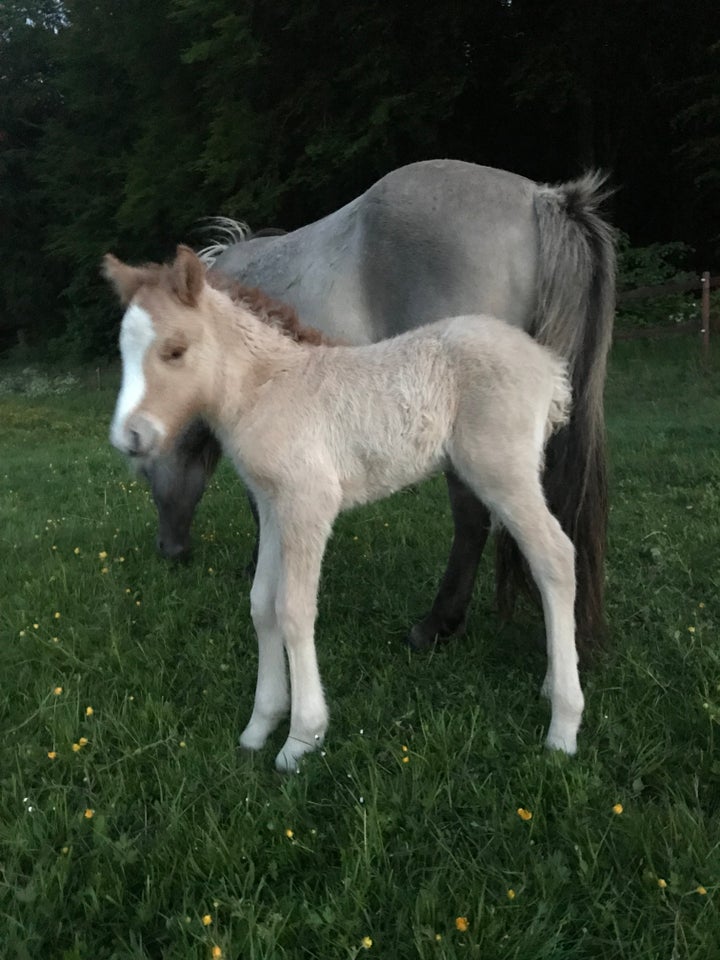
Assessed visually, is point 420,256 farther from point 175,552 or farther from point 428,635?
point 175,552

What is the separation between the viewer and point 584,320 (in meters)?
3.13

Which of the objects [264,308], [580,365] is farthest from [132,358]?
[580,365]

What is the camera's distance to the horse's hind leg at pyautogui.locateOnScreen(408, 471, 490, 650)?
3318mm

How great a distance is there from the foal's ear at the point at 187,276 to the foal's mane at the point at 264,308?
0.96 ft

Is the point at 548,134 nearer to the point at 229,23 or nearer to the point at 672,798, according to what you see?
the point at 229,23

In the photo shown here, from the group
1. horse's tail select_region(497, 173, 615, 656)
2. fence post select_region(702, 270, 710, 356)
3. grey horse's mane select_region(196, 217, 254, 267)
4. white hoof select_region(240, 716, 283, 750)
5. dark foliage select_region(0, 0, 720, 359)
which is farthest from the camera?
dark foliage select_region(0, 0, 720, 359)

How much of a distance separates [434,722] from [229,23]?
1746 cm

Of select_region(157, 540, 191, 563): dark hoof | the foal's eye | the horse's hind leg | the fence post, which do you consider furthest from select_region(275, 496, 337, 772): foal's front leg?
the fence post

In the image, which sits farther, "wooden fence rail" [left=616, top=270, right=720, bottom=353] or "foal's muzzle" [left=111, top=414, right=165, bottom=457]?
"wooden fence rail" [left=616, top=270, right=720, bottom=353]

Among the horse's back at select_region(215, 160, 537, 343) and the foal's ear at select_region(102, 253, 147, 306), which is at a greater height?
the foal's ear at select_region(102, 253, 147, 306)

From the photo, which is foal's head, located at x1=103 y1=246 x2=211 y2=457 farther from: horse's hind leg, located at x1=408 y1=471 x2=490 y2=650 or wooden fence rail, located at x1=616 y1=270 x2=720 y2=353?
wooden fence rail, located at x1=616 y1=270 x2=720 y2=353

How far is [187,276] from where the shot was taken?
7.36 ft

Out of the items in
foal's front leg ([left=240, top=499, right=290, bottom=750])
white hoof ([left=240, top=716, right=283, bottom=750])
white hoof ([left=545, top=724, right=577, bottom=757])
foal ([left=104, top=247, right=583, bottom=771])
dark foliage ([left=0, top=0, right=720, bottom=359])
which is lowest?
white hoof ([left=545, top=724, right=577, bottom=757])

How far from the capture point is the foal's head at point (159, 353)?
2.22m
